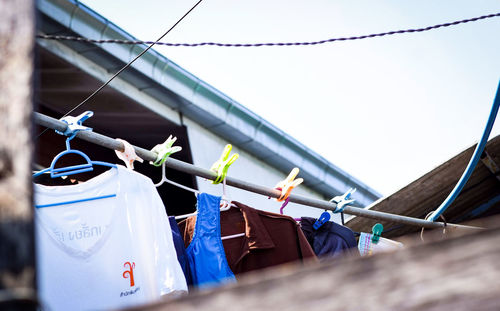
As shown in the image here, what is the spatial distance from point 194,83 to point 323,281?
647 centimetres

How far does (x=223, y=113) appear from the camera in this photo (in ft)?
24.2

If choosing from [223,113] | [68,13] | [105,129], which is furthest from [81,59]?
[223,113]

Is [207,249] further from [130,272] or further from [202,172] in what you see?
[130,272]

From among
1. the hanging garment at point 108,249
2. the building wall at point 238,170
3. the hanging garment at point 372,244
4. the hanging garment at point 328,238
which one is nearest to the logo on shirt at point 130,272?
the hanging garment at point 108,249

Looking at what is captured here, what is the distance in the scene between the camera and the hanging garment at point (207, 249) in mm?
2729

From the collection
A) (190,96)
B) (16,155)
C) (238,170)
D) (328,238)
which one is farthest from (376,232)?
(238,170)

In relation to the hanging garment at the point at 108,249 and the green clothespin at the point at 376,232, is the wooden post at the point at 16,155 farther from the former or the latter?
the green clothespin at the point at 376,232

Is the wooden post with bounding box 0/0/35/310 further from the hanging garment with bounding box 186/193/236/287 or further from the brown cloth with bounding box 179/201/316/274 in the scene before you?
the brown cloth with bounding box 179/201/316/274

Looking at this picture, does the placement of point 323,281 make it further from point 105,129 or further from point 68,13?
point 105,129

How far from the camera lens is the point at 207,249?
2.80m

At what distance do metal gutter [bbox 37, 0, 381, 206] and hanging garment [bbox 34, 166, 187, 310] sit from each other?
388cm

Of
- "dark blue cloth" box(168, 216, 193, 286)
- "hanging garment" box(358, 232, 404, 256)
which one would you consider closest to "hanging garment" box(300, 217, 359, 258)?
"hanging garment" box(358, 232, 404, 256)

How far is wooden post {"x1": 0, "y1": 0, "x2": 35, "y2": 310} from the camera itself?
67 centimetres

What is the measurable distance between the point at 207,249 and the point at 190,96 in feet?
14.5
